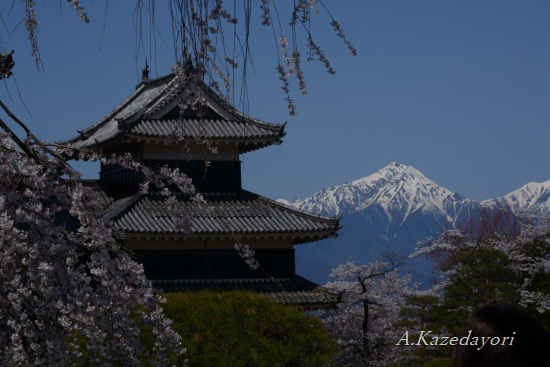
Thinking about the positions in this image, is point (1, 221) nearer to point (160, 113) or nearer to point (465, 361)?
point (465, 361)

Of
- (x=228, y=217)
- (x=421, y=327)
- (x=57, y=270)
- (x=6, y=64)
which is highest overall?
(x=6, y=64)

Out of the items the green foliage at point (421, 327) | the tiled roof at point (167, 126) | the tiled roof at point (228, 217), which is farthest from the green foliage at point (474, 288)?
the tiled roof at point (167, 126)

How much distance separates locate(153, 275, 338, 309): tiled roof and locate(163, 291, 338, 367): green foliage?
351 inches

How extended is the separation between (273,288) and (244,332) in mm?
10430

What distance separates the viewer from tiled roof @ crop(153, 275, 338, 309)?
2177 cm

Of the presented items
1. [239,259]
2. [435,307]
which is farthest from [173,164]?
[435,307]

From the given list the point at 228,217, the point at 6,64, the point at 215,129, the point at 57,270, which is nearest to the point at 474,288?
the point at 228,217

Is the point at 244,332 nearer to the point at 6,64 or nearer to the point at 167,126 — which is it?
the point at 6,64

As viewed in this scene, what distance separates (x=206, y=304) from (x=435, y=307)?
10211mm

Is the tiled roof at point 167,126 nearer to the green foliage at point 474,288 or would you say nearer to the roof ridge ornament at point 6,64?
the green foliage at point 474,288

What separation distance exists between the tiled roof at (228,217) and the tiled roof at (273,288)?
122 centimetres

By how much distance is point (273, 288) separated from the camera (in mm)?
22469

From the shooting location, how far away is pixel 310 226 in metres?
23.0

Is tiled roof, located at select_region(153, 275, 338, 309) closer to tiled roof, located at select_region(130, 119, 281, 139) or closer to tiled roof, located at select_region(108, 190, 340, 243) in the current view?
tiled roof, located at select_region(108, 190, 340, 243)
